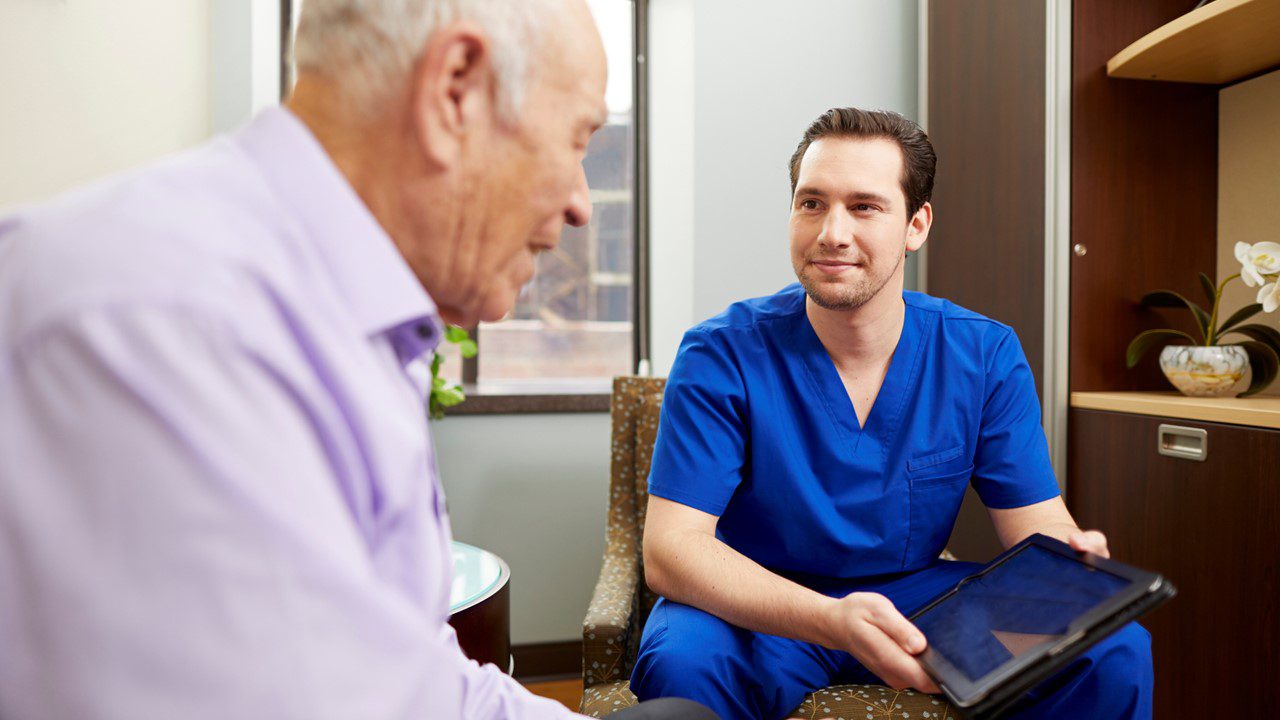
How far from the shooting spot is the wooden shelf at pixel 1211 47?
135cm

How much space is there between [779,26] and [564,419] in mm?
1121

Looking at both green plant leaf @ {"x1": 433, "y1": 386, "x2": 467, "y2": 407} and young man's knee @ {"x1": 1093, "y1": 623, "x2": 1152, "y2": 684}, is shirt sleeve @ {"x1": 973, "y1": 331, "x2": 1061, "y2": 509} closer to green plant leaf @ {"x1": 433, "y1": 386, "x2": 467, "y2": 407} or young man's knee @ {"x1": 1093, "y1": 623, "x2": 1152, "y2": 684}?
young man's knee @ {"x1": 1093, "y1": 623, "x2": 1152, "y2": 684}

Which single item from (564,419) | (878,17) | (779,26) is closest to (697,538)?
(564,419)

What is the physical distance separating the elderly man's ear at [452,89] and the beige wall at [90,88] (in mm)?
1156

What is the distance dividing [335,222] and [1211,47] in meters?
1.63

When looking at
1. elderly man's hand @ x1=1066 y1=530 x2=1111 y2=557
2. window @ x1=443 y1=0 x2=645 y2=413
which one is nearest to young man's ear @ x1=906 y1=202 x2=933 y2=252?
elderly man's hand @ x1=1066 y1=530 x2=1111 y2=557

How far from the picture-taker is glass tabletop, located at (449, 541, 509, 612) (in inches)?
50.2

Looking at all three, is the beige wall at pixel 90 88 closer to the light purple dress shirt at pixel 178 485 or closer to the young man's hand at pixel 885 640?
the light purple dress shirt at pixel 178 485

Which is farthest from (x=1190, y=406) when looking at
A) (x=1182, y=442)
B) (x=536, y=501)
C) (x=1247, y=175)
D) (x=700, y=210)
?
(x=536, y=501)

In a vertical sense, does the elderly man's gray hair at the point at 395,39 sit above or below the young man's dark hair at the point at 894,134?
below

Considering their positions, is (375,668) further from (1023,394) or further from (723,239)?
(723,239)

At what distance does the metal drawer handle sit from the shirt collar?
4.32ft

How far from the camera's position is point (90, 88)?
147 centimetres

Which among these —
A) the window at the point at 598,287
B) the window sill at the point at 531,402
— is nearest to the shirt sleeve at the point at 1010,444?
the window sill at the point at 531,402
